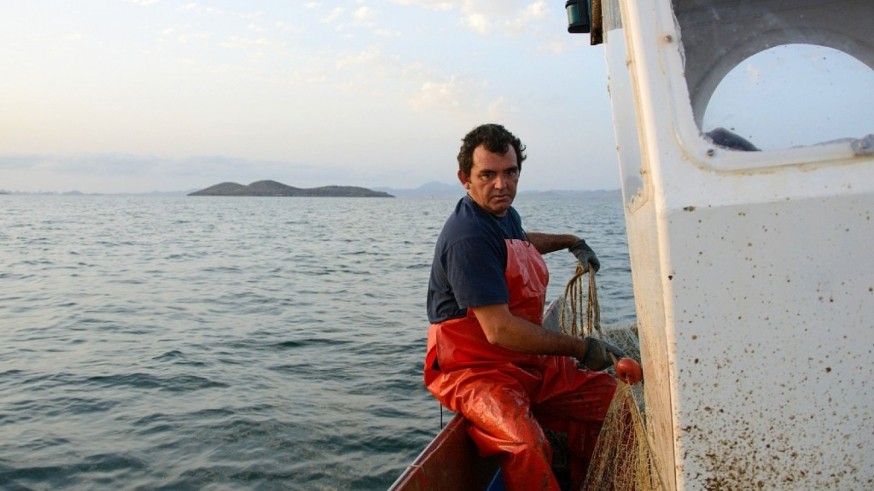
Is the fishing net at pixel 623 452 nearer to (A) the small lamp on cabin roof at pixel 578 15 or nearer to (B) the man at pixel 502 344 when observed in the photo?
(B) the man at pixel 502 344

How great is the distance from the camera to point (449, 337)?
365 centimetres

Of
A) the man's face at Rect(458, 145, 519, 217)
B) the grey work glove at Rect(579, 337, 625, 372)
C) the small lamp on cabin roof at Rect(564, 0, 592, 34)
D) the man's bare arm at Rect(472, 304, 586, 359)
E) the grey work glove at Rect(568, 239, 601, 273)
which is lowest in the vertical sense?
the grey work glove at Rect(579, 337, 625, 372)

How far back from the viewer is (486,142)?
146 inches

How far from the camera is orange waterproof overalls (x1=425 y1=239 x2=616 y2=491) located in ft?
10.8

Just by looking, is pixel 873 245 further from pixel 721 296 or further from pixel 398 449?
pixel 398 449

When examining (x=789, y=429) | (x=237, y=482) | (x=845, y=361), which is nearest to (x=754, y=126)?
(x=845, y=361)

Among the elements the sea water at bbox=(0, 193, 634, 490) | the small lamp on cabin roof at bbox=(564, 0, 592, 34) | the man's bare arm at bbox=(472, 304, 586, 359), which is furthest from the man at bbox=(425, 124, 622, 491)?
the sea water at bbox=(0, 193, 634, 490)

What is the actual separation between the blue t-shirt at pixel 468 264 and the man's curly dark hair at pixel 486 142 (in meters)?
0.20

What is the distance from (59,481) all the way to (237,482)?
1463mm

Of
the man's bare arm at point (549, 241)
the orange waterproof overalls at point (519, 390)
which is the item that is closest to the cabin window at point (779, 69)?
the orange waterproof overalls at point (519, 390)

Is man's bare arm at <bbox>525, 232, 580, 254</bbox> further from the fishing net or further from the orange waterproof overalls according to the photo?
the fishing net

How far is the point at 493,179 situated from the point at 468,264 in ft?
1.61

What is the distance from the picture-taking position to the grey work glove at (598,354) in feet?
11.2

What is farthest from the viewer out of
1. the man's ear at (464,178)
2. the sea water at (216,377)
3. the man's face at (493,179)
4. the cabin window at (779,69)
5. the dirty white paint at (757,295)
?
the sea water at (216,377)
